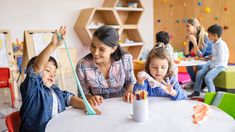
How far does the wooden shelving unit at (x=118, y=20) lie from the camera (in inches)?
167

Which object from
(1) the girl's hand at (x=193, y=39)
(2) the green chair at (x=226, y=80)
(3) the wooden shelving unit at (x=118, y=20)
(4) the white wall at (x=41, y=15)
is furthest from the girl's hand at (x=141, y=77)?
(4) the white wall at (x=41, y=15)

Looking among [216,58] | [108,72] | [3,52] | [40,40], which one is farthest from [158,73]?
[3,52]

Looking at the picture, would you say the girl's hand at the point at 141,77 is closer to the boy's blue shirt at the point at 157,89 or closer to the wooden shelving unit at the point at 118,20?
the boy's blue shirt at the point at 157,89

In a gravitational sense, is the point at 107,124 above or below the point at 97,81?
below

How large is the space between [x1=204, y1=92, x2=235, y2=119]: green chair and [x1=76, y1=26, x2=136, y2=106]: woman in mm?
512

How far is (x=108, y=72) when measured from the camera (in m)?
1.75

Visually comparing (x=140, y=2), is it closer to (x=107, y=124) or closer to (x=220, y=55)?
(x=220, y=55)

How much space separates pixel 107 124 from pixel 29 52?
2.54 meters

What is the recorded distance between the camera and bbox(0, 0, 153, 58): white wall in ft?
12.3

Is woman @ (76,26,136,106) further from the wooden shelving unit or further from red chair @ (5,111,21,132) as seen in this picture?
the wooden shelving unit

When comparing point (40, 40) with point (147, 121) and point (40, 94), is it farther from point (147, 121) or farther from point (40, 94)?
point (147, 121)

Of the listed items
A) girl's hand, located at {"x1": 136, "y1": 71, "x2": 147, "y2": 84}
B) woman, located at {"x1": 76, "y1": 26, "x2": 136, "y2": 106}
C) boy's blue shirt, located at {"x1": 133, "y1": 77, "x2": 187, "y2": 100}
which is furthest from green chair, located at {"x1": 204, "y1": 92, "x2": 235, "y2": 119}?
woman, located at {"x1": 76, "y1": 26, "x2": 136, "y2": 106}

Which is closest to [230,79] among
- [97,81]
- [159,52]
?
[159,52]

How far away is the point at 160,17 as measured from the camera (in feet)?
21.0
